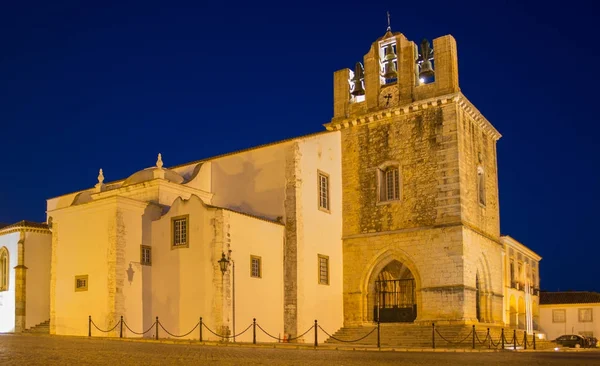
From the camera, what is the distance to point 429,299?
25406mm

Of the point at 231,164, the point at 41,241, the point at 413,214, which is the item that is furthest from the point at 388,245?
the point at 41,241

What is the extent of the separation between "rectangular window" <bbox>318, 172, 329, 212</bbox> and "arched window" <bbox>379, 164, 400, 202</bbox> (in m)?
2.22

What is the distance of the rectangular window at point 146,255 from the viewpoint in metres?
24.8

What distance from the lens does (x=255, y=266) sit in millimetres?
24547

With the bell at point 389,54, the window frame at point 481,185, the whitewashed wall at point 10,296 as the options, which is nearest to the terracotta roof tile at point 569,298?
the window frame at point 481,185

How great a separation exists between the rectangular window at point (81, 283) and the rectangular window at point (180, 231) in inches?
147

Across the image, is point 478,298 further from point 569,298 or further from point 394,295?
point 569,298

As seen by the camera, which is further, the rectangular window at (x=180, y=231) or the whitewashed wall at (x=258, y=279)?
the rectangular window at (x=180, y=231)

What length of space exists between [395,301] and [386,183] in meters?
5.08

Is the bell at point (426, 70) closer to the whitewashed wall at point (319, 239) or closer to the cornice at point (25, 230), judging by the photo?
the whitewashed wall at point (319, 239)

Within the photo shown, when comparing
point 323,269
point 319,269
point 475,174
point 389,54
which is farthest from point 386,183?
point 389,54

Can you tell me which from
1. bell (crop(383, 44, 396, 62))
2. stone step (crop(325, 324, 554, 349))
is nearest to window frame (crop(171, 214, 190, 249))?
stone step (crop(325, 324, 554, 349))

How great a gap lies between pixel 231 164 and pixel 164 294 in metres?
6.66

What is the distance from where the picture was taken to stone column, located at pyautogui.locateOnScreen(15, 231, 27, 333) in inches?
1179
